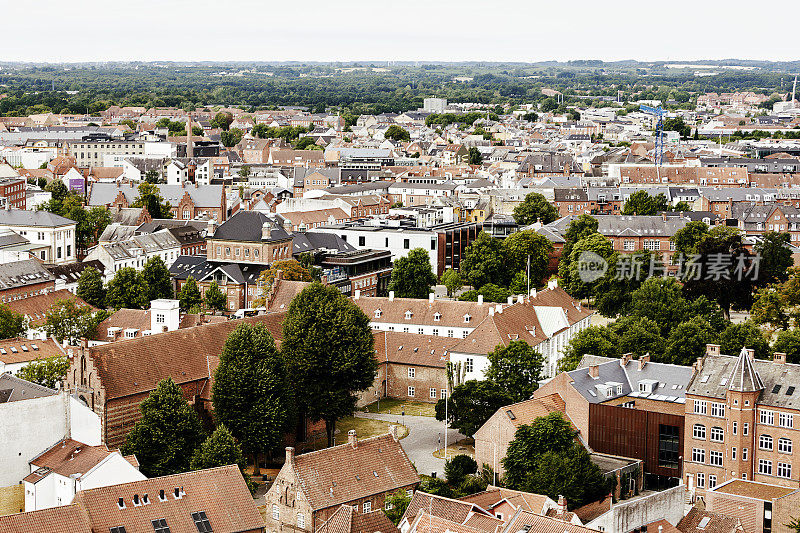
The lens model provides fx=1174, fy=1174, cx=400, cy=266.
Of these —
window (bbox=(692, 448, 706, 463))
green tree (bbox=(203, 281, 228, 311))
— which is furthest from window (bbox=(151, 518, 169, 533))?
green tree (bbox=(203, 281, 228, 311))

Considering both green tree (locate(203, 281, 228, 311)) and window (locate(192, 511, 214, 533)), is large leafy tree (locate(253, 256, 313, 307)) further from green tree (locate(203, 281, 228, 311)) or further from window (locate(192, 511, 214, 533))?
window (locate(192, 511, 214, 533))

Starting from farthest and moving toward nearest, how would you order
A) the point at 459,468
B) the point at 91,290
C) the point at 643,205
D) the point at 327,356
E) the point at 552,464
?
the point at 643,205
the point at 91,290
the point at 327,356
the point at 459,468
the point at 552,464

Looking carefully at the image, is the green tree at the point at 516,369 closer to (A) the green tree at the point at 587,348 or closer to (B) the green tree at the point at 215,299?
(A) the green tree at the point at 587,348

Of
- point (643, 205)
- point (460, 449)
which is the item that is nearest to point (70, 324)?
point (460, 449)

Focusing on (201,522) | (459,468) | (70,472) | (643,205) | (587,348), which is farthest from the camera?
(643,205)

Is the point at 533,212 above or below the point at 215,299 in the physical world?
above

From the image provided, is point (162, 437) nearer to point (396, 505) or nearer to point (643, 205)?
point (396, 505)

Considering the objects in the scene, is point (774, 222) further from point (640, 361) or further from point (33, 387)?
point (33, 387)
